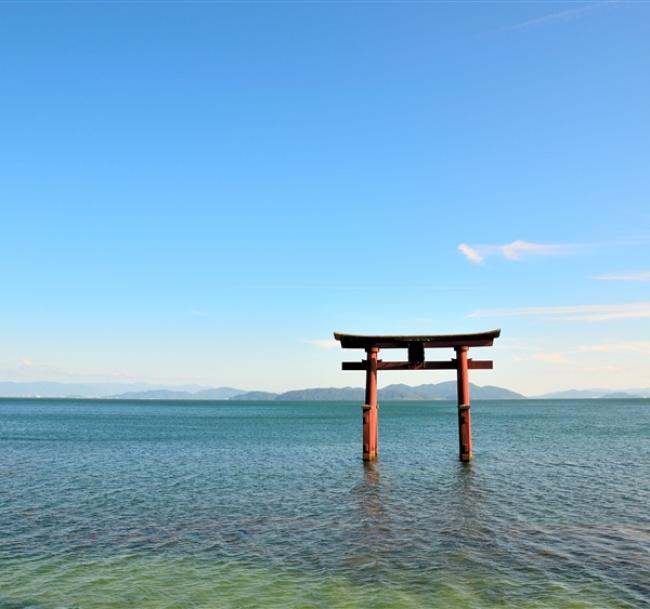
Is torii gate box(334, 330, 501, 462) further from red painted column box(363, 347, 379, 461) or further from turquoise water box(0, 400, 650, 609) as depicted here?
turquoise water box(0, 400, 650, 609)

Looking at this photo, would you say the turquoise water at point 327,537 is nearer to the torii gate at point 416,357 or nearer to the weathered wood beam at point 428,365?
the torii gate at point 416,357

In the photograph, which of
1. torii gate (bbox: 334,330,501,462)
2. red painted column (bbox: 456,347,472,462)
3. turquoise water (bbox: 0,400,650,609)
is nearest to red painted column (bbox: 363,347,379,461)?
torii gate (bbox: 334,330,501,462)

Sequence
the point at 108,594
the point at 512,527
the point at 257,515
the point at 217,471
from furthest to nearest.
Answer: the point at 217,471 < the point at 257,515 < the point at 512,527 < the point at 108,594

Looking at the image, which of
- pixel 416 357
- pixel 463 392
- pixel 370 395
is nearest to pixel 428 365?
pixel 416 357

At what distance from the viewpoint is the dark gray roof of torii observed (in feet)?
80.7

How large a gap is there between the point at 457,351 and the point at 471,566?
14297mm

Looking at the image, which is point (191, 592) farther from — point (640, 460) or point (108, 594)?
point (640, 460)

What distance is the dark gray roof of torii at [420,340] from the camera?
80.7 feet

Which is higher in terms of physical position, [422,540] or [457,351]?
[457,351]

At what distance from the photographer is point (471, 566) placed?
11750mm

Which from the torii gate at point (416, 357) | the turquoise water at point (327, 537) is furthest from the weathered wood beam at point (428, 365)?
the turquoise water at point (327, 537)

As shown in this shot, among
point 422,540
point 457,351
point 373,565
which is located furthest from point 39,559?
point 457,351

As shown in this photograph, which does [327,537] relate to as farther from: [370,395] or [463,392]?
[463,392]

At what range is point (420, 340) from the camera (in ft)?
82.2
